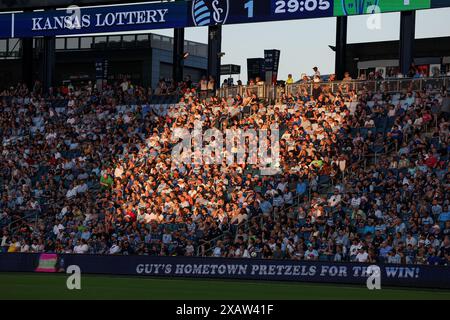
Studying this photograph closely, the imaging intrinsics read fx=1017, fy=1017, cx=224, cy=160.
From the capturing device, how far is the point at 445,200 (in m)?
32.7

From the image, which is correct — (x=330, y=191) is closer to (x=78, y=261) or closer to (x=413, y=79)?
(x=413, y=79)

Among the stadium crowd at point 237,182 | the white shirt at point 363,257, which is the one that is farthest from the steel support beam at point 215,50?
the white shirt at point 363,257

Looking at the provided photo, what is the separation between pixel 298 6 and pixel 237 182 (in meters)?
9.58

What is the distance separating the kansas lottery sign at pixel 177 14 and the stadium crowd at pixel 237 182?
11.1 feet

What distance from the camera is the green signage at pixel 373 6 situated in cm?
4128

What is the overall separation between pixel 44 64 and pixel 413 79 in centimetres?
2298

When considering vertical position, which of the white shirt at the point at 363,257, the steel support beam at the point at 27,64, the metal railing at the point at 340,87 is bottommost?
the white shirt at the point at 363,257

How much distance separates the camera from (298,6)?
145ft

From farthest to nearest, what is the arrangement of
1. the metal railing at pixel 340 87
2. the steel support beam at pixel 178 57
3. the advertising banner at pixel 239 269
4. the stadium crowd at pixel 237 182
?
the steel support beam at pixel 178 57, the metal railing at pixel 340 87, the stadium crowd at pixel 237 182, the advertising banner at pixel 239 269

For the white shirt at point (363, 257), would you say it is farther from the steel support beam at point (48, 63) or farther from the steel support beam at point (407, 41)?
the steel support beam at point (48, 63)

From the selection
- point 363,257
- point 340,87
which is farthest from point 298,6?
point 363,257

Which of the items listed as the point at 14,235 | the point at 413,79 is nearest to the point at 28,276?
the point at 14,235

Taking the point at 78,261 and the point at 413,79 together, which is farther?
the point at 413,79

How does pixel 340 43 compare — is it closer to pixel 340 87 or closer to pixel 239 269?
pixel 340 87
